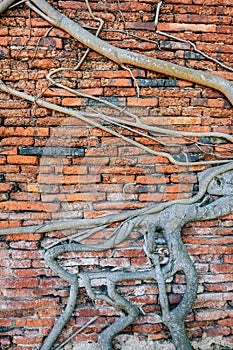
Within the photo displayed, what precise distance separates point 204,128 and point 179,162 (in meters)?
0.30

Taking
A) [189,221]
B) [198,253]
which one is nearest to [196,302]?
[198,253]

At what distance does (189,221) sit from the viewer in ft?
7.50

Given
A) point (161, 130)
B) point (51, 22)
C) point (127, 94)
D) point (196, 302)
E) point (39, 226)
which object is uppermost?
point (51, 22)

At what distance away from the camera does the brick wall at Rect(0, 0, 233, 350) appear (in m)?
2.21

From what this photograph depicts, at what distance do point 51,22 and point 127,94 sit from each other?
687mm

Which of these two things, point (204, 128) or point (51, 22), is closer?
point (51, 22)

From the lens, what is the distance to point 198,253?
7.65ft

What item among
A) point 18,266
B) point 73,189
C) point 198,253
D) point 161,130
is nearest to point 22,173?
point 73,189

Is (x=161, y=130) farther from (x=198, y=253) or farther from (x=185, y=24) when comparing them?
(x=198, y=253)

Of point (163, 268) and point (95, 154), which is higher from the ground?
point (95, 154)

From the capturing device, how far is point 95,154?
89.2 inches

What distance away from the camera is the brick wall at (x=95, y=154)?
7.27 feet

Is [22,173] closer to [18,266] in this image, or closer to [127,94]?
[18,266]

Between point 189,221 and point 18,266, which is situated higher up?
point 189,221
